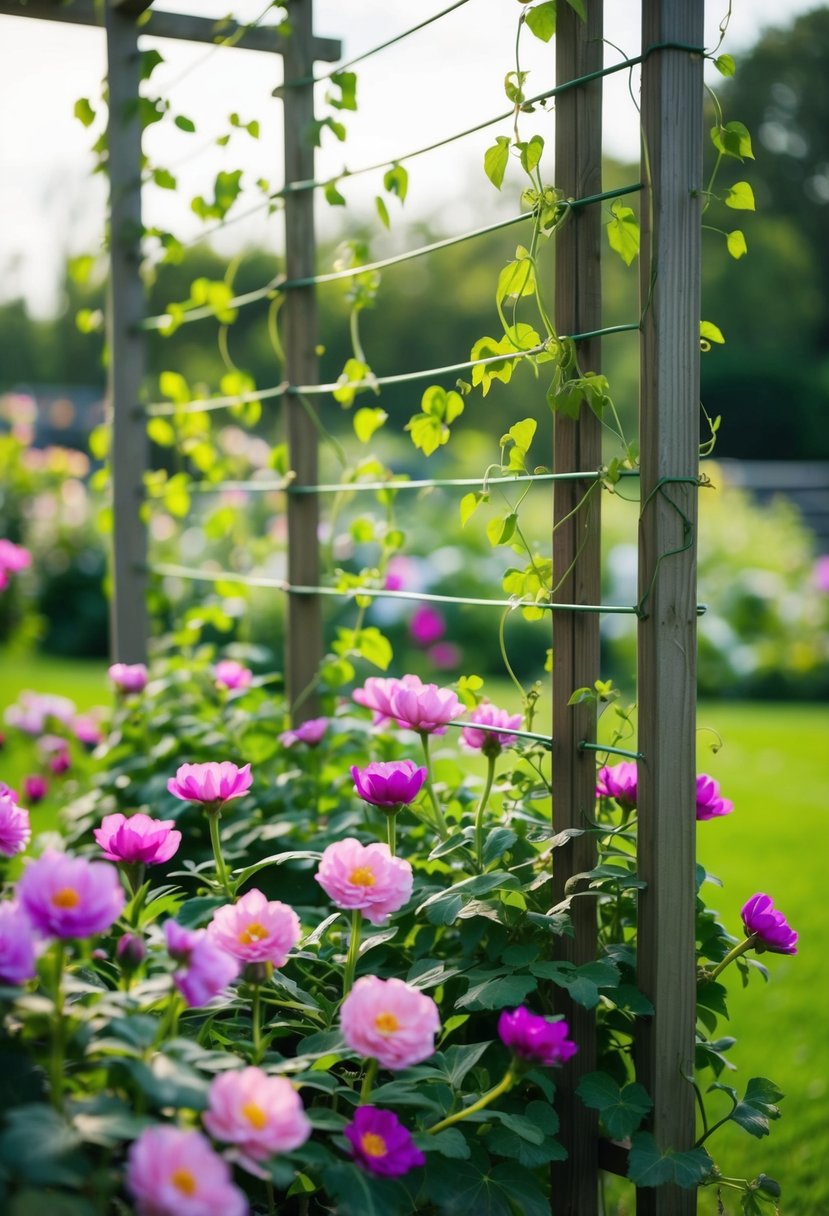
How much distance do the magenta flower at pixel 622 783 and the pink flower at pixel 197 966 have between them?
64 centimetres

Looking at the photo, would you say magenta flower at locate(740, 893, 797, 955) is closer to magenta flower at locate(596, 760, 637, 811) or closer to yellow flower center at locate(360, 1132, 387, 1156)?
magenta flower at locate(596, 760, 637, 811)

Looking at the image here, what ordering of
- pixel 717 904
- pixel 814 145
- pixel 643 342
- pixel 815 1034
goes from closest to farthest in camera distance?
pixel 643 342, pixel 815 1034, pixel 717 904, pixel 814 145

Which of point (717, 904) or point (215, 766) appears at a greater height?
point (215, 766)

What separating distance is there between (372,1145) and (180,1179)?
24cm

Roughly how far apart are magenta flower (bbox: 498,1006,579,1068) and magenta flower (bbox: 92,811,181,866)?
412 mm

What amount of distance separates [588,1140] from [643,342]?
3.04 feet

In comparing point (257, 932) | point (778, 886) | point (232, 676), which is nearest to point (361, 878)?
point (257, 932)

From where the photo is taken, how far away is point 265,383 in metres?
20.9

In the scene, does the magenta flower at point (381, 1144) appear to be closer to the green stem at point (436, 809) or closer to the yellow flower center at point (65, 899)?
the yellow flower center at point (65, 899)

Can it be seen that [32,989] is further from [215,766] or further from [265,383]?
[265,383]

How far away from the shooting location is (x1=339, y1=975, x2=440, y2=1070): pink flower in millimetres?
1021

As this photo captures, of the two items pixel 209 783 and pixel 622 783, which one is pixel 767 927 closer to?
pixel 622 783

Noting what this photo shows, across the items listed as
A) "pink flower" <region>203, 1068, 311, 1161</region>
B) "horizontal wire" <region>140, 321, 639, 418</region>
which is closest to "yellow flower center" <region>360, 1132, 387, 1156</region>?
"pink flower" <region>203, 1068, 311, 1161</region>

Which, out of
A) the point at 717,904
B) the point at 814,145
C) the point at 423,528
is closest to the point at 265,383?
the point at 814,145
